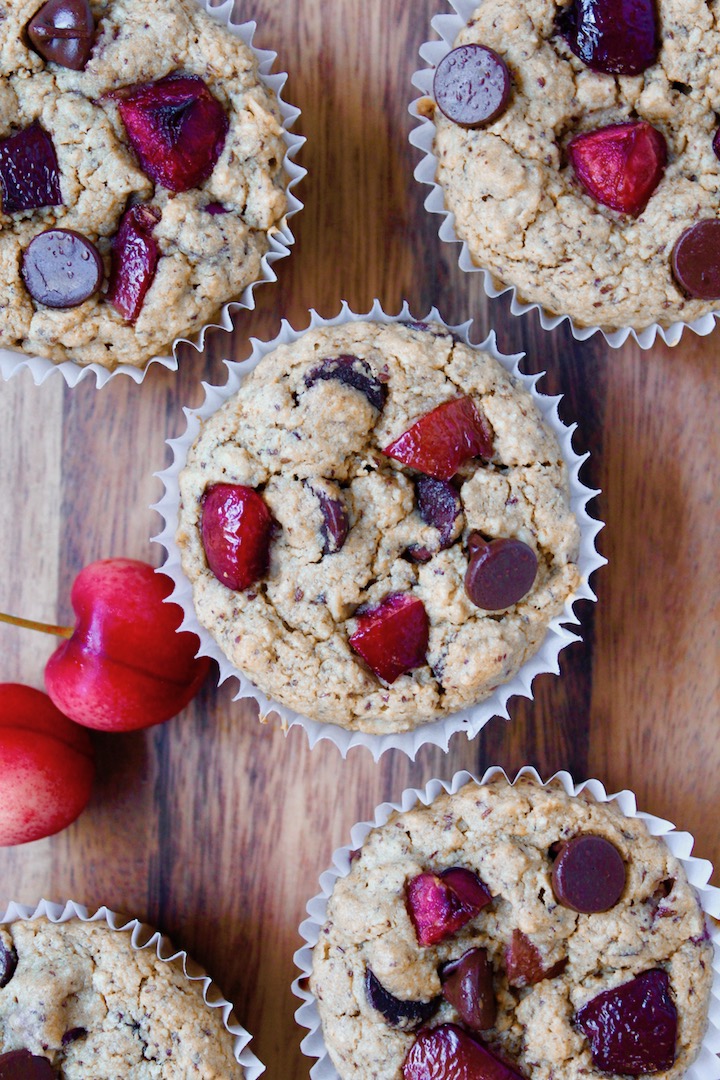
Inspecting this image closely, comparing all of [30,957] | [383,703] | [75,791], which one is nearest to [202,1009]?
[30,957]

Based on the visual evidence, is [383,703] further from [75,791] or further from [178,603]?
[75,791]

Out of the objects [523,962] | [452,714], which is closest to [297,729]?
[452,714]

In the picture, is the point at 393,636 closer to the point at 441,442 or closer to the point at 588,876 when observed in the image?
the point at 441,442

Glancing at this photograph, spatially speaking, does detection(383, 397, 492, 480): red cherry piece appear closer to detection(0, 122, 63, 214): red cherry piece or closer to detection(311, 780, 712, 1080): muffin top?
detection(311, 780, 712, 1080): muffin top

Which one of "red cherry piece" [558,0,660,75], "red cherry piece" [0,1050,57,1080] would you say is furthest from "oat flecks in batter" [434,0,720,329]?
"red cherry piece" [0,1050,57,1080]

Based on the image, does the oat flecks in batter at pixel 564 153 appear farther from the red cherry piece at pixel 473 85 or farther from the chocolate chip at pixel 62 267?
the chocolate chip at pixel 62 267

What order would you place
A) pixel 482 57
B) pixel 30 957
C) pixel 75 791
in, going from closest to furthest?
pixel 482 57 → pixel 30 957 → pixel 75 791
